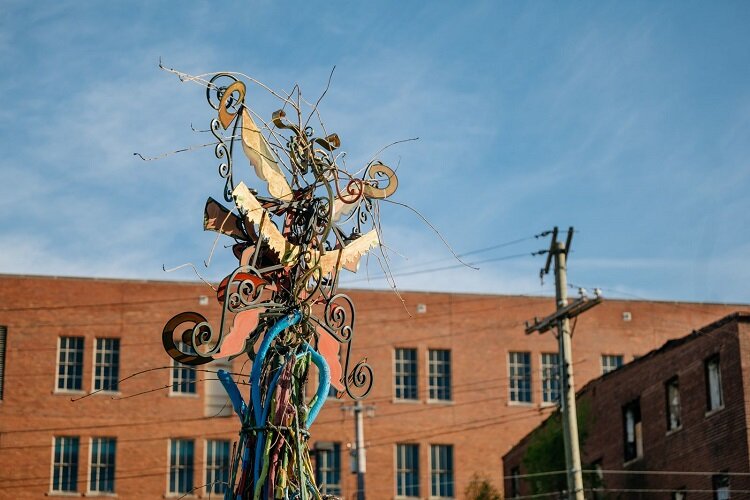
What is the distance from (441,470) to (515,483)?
9051mm

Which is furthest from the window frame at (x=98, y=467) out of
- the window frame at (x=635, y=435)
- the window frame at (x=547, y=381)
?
the window frame at (x=635, y=435)

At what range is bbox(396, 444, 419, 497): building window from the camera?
5500 centimetres

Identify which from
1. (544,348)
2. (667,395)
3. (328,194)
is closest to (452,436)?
(544,348)

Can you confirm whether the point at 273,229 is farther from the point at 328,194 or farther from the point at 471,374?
the point at 471,374

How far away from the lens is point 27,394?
175 feet

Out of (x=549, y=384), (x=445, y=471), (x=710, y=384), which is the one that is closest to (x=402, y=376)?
(x=445, y=471)

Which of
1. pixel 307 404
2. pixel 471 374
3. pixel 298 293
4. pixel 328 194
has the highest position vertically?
pixel 471 374

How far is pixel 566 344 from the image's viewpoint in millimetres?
31062

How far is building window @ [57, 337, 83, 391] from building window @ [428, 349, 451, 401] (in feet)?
46.7

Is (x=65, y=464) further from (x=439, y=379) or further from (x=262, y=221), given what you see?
(x=262, y=221)

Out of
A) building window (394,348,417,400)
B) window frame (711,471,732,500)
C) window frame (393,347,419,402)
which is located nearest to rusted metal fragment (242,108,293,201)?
window frame (711,471,732,500)

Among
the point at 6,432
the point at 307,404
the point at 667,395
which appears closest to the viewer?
the point at 307,404

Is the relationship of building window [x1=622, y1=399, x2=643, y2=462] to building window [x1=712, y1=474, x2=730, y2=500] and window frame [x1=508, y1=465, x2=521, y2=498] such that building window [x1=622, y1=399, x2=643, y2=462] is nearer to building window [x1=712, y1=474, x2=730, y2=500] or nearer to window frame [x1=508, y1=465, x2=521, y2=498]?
building window [x1=712, y1=474, x2=730, y2=500]

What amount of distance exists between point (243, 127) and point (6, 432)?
144 ft
